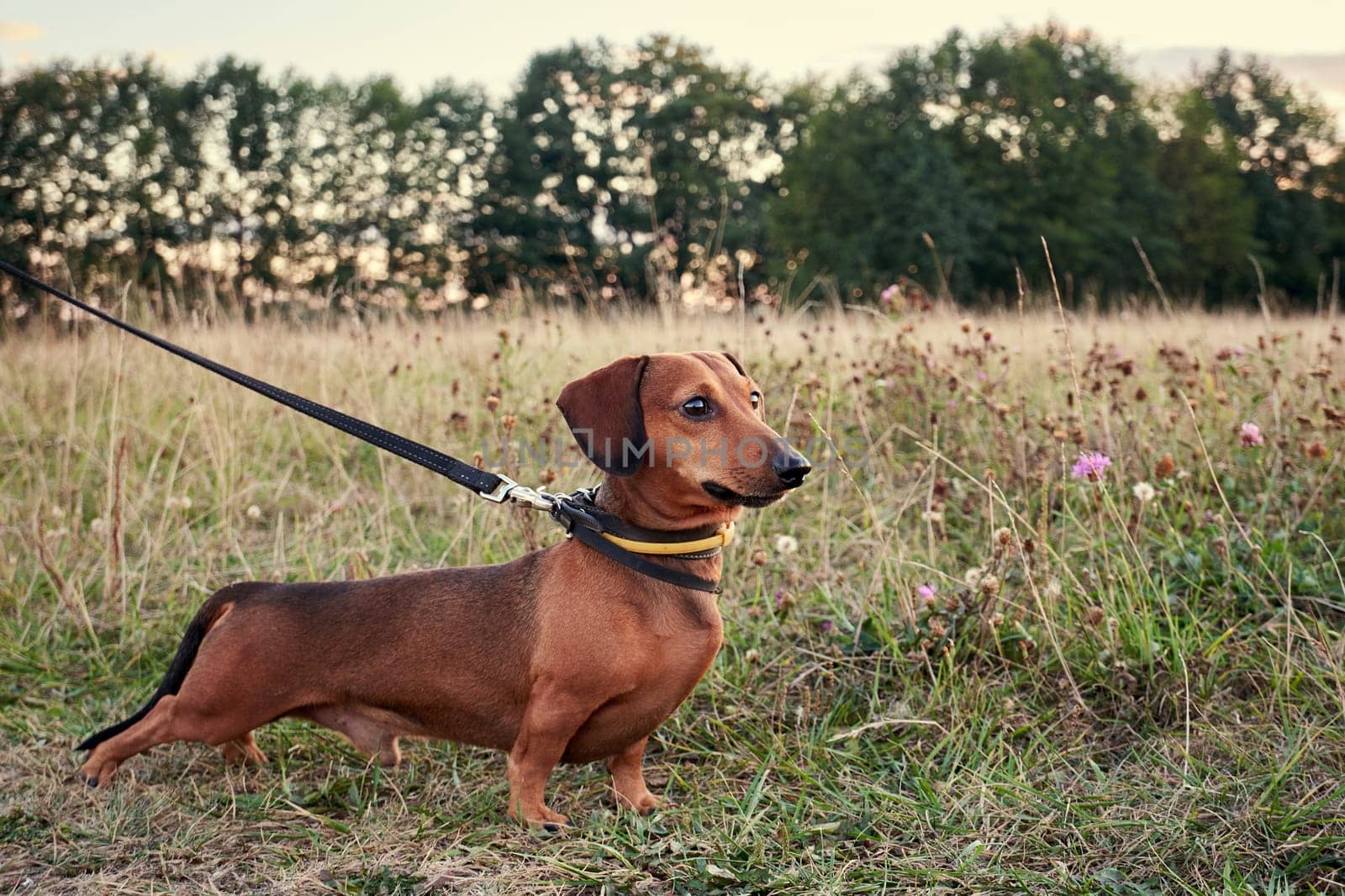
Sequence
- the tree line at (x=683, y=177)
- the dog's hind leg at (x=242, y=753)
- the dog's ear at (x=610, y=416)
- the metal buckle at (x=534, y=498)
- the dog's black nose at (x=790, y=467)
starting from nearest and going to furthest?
the dog's black nose at (x=790, y=467) < the dog's ear at (x=610, y=416) < the metal buckle at (x=534, y=498) < the dog's hind leg at (x=242, y=753) < the tree line at (x=683, y=177)

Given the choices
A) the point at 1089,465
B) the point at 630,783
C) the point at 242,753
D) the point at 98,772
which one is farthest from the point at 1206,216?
the point at 98,772

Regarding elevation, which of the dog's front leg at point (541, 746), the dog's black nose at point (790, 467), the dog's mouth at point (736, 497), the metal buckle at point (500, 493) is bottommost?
the dog's front leg at point (541, 746)

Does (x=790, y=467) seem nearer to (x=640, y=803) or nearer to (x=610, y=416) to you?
(x=610, y=416)

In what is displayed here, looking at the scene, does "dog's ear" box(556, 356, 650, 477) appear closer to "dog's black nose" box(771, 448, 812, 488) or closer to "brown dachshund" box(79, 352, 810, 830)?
"brown dachshund" box(79, 352, 810, 830)

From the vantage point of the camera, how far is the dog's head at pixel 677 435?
2516 mm

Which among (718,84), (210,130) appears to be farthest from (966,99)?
(210,130)

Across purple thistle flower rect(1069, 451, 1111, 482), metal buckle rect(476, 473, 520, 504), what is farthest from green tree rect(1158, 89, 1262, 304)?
metal buckle rect(476, 473, 520, 504)

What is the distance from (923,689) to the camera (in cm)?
372

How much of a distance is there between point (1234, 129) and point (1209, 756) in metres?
51.3

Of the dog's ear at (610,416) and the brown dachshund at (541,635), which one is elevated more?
the dog's ear at (610,416)

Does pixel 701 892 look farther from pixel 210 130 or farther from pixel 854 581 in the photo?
pixel 210 130

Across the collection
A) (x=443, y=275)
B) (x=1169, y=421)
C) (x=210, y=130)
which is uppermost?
(x=210, y=130)

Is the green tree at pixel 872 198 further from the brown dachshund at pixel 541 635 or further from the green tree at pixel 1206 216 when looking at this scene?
the brown dachshund at pixel 541 635

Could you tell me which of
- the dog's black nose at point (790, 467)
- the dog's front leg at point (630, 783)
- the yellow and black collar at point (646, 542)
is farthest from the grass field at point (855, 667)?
the dog's black nose at point (790, 467)
